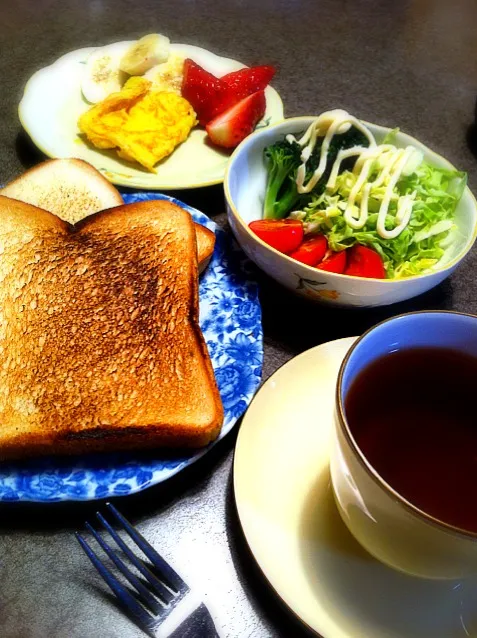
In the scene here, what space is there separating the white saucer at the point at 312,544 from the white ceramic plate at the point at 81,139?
728 mm

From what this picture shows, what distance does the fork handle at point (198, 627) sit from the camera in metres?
0.78

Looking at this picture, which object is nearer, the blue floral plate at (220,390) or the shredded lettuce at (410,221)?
the blue floral plate at (220,390)

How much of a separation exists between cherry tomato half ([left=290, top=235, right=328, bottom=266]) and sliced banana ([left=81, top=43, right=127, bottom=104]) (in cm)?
88

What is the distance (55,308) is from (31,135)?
66 cm

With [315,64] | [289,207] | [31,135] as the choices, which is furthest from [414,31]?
[31,135]

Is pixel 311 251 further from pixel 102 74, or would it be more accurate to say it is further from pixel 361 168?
pixel 102 74

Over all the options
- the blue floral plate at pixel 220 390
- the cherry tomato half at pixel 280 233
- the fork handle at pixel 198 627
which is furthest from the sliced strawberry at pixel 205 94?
the fork handle at pixel 198 627

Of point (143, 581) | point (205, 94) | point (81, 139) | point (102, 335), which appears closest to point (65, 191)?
point (81, 139)

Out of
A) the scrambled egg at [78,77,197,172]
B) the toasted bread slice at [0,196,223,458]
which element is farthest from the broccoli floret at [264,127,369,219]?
the scrambled egg at [78,77,197,172]

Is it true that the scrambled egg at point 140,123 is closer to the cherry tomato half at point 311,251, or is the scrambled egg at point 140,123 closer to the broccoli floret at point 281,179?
the broccoli floret at point 281,179

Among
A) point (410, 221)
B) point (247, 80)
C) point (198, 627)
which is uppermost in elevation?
point (247, 80)

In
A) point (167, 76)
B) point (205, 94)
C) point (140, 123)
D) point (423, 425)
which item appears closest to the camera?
point (423, 425)

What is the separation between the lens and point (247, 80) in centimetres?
176

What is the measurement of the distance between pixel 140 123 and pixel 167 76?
1.04 ft
